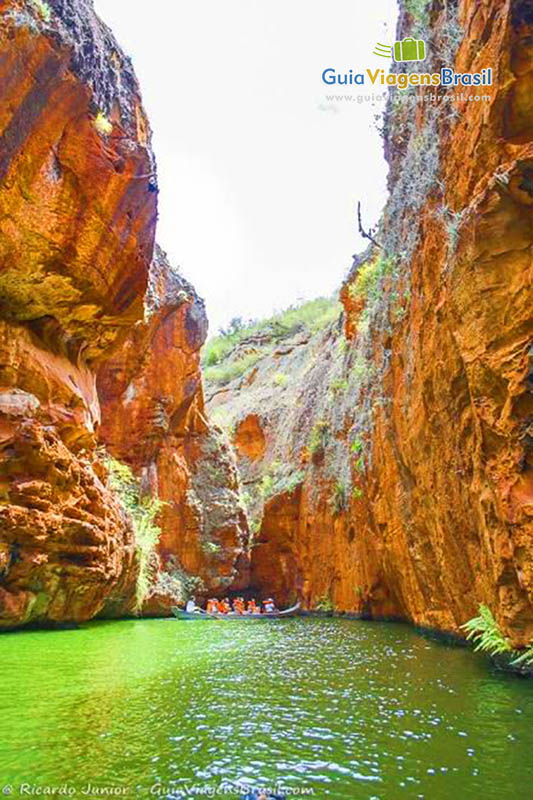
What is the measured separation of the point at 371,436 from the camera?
16766 mm

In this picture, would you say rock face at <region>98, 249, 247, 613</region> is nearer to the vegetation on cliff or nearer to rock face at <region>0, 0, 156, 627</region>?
rock face at <region>0, 0, 156, 627</region>

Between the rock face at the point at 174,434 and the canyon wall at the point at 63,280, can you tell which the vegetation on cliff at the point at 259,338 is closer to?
the rock face at the point at 174,434

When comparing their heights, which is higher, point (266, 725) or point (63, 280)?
point (63, 280)

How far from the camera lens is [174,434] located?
2541 cm

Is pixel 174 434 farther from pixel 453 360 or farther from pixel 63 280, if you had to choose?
pixel 453 360

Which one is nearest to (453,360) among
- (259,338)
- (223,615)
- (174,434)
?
(223,615)

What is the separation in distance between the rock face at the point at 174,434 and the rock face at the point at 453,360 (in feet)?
23.0

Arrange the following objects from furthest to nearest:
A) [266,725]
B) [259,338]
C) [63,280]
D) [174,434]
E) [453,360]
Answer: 1. [259,338]
2. [174,434]
3. [63,280]
4. [453,360]
5. [266,725]

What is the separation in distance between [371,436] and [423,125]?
335 inches

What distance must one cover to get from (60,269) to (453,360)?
8.91 meters

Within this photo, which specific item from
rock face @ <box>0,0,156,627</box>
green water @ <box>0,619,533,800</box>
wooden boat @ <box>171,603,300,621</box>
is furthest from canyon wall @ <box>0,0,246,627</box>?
green water @ <box>0,619,533,800</box>

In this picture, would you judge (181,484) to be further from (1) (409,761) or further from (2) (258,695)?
(1) (409,761)

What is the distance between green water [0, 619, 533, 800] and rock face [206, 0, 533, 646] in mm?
1818

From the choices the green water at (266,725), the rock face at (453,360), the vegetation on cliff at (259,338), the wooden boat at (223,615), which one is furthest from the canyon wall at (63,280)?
the vegetation on cliff at (259,338)
